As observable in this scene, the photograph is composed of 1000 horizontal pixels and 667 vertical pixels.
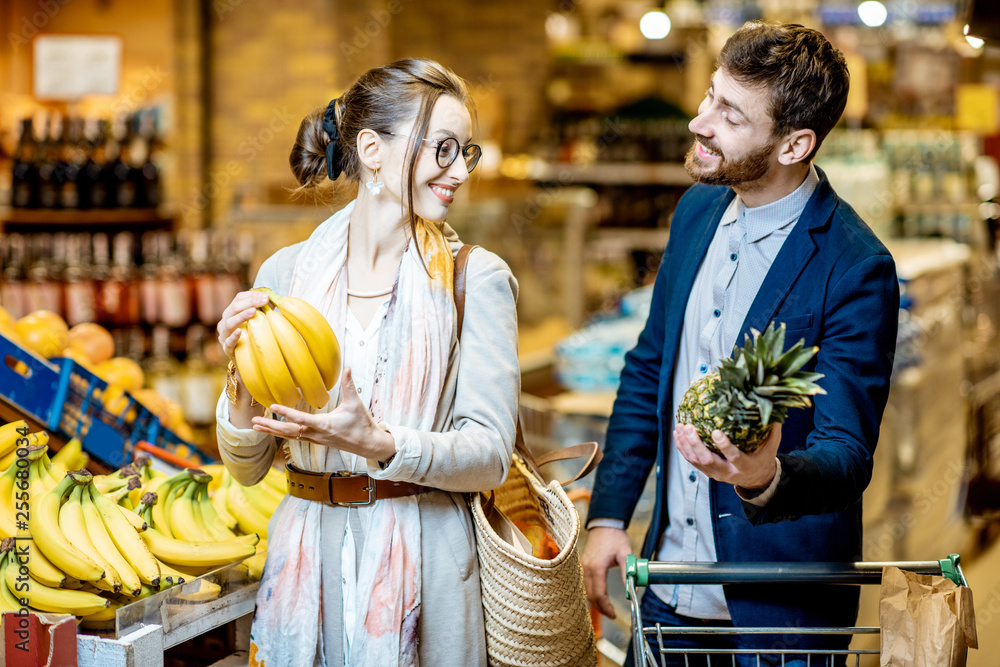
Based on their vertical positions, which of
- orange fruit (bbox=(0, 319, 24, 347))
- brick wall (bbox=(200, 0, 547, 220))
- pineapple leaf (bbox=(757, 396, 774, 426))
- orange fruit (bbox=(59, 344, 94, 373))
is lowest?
orange fruit (bbox=(59, 344, 94, 373))

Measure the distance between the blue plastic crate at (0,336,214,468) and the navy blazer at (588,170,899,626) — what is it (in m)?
1.26

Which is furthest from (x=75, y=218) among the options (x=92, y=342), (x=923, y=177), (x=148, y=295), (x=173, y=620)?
(x=923, y=177)

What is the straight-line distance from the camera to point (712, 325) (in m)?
1.96

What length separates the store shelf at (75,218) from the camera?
18.4ft

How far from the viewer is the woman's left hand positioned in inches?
56.8

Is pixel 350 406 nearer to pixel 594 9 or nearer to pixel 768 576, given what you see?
pixel 768 576

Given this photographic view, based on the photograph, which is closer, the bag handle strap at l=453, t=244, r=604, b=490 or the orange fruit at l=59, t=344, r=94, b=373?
the bag handle strap at l=453, t=244, r=604, b=490

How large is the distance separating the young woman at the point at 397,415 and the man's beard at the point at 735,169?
1.42 ft

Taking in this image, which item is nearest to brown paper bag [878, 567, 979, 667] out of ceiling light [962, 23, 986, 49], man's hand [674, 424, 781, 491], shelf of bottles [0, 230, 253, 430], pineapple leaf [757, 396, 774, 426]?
man's hand [674, 424, 781, 491]

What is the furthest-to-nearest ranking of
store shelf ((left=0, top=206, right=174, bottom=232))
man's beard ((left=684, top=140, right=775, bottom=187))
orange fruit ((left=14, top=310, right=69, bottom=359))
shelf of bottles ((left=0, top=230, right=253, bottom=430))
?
store shelf ((left=0, top=206, right=174, bottom=232)), shelf of bottles ((left=0, top=230, right=253, bottom=430)), orange fruit ((left=14, top=310, right=69, bottom=359)), man's beard ((left=684, top=140, right=775, bottom=187))

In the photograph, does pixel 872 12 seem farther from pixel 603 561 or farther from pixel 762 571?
pixel 762 571

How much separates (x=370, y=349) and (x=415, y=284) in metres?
0.13

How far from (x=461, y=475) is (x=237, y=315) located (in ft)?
1.43

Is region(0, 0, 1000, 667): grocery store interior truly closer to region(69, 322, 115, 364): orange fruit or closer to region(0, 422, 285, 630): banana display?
region(69, 322, 115, 364): orange fruit
